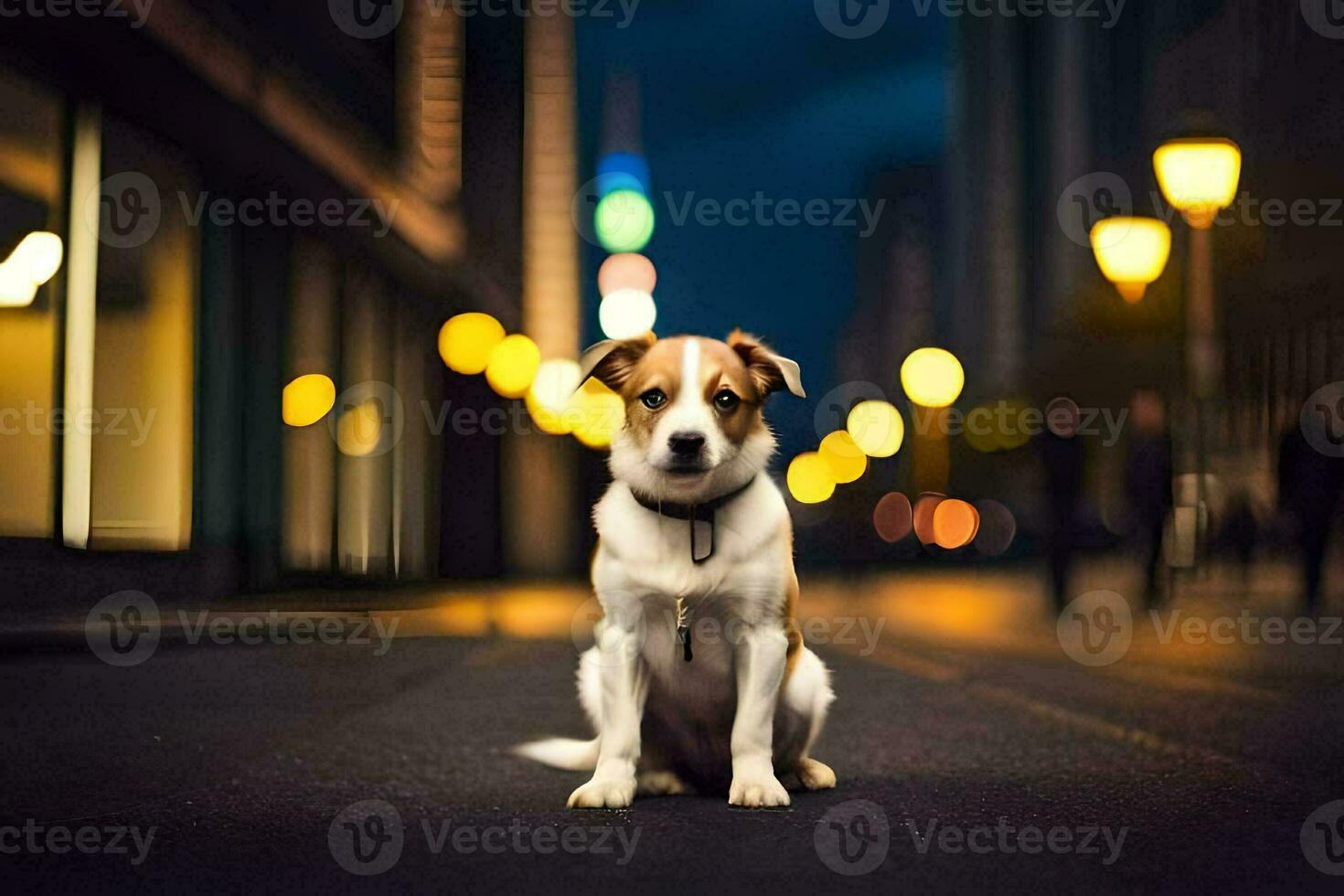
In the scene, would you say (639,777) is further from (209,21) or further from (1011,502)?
(1011,502)

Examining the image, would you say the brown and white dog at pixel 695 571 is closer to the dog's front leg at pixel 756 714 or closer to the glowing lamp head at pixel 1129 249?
the dog's front leg at pixel 756 714

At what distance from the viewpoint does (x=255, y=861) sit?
475cm

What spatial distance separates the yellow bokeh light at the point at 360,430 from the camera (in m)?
22.1

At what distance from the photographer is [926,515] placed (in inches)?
2096

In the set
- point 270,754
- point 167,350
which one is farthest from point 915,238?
point 270,754

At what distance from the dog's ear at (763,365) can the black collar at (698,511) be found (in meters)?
0.33

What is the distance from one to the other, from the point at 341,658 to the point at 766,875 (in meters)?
7.99

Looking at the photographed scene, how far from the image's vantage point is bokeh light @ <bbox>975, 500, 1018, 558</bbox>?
174ft

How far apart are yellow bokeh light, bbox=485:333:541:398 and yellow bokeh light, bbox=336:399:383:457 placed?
512cm

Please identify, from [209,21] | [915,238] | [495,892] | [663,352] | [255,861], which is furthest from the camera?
[915,238]

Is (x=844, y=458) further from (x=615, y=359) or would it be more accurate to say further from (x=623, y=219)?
(x=615, y=359)

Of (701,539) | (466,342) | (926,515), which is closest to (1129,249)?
(701,539)

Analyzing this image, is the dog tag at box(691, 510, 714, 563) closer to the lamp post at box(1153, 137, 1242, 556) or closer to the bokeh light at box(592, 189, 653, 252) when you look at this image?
the lamp post at box(1153, 137, 1242, 556)

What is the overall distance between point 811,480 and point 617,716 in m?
106
